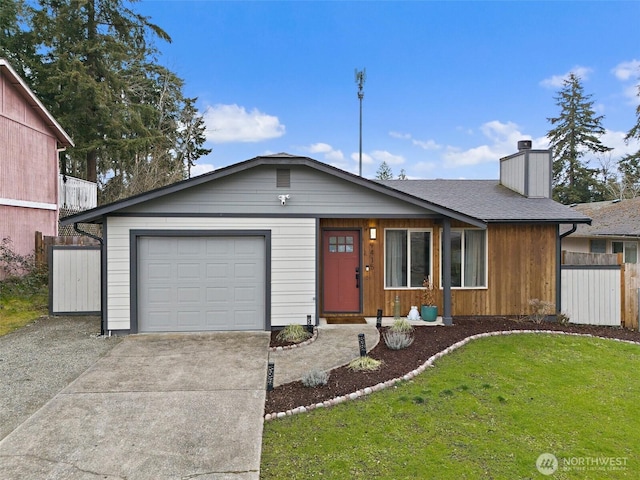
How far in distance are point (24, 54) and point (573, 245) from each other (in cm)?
2535

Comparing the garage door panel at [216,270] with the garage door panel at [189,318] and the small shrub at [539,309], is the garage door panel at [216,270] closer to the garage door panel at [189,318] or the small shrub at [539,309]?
the garage door panel at [189,318]

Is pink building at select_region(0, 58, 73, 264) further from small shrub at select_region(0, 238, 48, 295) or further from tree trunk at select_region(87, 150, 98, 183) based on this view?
tree trunk at select_region(87, 150, 98, 183)

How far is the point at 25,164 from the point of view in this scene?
12039mm

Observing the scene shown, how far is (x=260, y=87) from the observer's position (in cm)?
2108

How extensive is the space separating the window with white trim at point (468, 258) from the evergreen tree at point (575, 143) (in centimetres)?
2844

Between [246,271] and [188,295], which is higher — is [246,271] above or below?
above

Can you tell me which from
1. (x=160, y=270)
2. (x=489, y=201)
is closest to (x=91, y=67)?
(x=160, y=270)

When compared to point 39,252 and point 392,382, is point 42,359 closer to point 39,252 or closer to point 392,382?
point 392,382

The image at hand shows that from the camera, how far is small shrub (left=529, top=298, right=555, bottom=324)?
28.0 feet

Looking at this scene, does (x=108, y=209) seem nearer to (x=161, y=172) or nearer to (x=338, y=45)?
(x=161, y=172)

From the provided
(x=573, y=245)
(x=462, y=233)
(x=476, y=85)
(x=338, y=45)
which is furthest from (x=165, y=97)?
(x=573, y=245)

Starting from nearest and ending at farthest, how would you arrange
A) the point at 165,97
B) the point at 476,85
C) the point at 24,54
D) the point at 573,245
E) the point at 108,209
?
1. the point at 108,209
2. the point at 573,245
3. the point at 24,54
4. the point at 476,85
5. the point at 165,97

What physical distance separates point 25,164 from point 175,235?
8.02m

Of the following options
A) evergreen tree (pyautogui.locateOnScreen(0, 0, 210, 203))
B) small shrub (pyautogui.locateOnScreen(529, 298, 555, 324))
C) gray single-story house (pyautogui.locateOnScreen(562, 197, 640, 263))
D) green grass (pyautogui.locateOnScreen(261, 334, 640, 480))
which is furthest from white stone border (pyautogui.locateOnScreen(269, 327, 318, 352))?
evergreen tree (pyautogui.locateOnScreen(0, 0, 210, 203))
